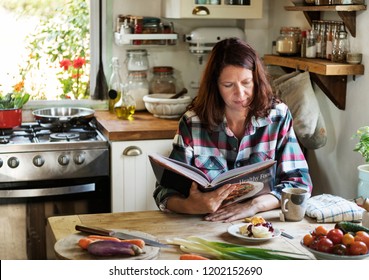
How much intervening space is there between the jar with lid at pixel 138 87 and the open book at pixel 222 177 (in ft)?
5.69

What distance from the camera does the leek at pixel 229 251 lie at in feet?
6.91

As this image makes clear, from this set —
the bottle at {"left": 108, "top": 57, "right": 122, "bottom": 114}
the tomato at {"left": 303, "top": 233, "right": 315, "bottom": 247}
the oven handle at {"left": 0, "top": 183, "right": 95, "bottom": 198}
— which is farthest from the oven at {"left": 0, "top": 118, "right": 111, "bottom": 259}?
the tomato at {"left": 303, "top": 233, "right": 315, "bottom": 247}

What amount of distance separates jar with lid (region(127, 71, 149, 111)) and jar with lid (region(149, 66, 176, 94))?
0.16 ft

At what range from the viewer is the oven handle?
3.56 m

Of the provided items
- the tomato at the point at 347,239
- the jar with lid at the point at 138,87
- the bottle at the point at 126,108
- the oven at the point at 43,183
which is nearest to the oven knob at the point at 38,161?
the oven at the point at 43,183

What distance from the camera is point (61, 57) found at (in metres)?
4.34

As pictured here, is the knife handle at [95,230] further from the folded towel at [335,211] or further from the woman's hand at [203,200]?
the folded towel at [335,211]

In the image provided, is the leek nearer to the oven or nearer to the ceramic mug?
the ceramic mug

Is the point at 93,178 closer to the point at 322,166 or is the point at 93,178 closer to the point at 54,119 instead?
the point at 54,119

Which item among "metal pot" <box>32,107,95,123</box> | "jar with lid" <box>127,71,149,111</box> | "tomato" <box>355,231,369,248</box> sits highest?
"jar with lid" <box>127,71,149,111</box>

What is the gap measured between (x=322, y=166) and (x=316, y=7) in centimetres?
88

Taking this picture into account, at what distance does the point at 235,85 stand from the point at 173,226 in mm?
633

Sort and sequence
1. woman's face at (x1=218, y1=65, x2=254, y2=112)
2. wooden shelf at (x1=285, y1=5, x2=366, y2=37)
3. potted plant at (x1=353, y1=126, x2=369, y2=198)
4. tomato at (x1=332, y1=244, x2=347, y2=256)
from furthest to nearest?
wooden shelf at (x1=285, y1=5, x2=366, y2=37)
potted plant at (x1=353, y1=126, x2=369, y2=198)
woman's face at (x1=218, y1=65, x2=254, y2=112)
tomato at (x1=332, y1=244, x2=347, y2=256)

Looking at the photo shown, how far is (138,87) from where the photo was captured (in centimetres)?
430
